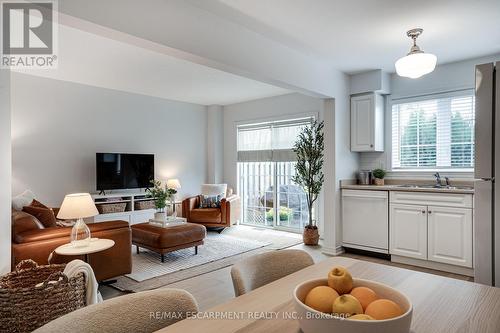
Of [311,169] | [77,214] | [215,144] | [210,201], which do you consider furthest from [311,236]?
[77,214]

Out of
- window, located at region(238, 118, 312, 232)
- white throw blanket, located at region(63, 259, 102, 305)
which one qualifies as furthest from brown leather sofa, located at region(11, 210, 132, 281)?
window, located at region(238, 118, 312, 232)

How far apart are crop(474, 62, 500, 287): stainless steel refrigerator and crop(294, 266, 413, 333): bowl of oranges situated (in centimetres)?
160

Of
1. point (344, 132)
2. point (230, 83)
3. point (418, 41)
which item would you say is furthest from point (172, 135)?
point (418, 41)

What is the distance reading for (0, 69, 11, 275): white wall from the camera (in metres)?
1.98

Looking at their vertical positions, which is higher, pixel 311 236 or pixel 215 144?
pixel 215 144

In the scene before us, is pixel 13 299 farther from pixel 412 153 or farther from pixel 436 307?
pixel 412 153

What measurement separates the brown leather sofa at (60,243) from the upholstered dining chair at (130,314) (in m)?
2.07

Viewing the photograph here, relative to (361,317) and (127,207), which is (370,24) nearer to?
(361,317)

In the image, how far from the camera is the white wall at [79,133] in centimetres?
461

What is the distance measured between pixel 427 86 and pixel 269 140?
2.94 metres

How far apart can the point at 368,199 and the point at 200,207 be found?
325 cm

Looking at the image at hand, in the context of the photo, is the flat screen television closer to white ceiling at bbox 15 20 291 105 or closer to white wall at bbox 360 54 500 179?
white ceiling at bbox 15 20 291 105

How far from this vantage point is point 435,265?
3.68m

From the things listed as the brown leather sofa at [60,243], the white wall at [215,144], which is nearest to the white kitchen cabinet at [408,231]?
the brown leather sofa at [60,243]
